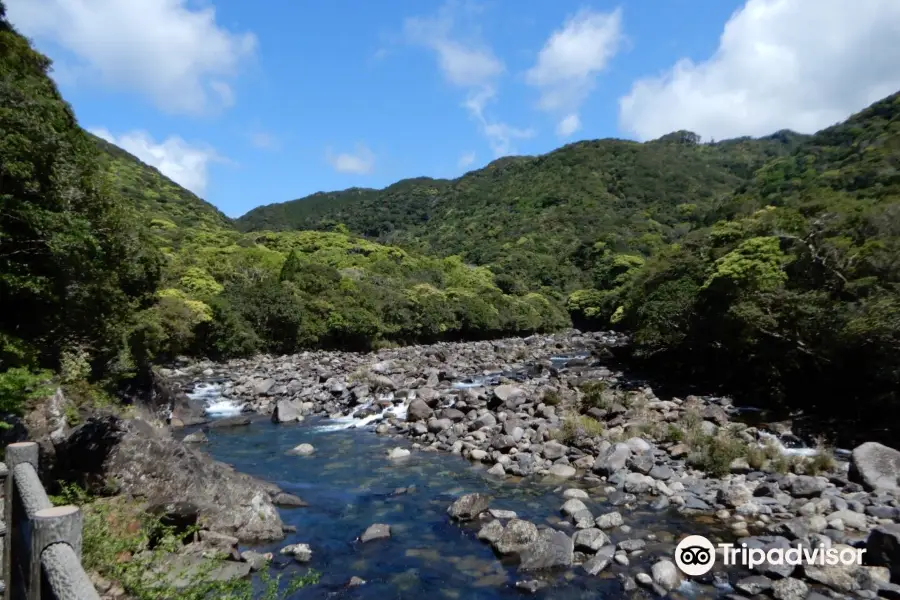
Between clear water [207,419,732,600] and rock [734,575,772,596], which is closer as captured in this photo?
rock [734,575,772,596]

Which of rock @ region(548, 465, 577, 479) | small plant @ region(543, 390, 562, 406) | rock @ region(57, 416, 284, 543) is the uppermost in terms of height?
rock @ region(57, 416, 284, 543)

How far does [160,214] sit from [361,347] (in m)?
46.6

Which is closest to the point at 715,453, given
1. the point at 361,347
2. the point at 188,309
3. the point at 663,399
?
the point at 663,399

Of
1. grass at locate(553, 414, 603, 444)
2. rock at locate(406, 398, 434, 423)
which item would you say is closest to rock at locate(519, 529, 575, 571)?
grass at locate(553, 414, 603, 444)

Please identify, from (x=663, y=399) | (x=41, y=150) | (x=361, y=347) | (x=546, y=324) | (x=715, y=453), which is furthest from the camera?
(x=546, y=324)

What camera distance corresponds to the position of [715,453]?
42.7 ft

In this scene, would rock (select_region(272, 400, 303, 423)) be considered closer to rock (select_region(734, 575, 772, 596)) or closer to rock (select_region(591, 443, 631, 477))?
rock (select_region(591, 443, 631, 477))

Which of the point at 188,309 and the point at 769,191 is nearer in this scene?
the point at 188,309

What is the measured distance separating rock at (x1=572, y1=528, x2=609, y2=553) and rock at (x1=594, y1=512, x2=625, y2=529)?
0.56 meters

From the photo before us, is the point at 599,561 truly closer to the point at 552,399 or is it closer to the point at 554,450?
the point at 554,450

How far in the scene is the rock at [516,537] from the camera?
896cm

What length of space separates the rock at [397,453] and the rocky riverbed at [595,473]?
0.35 ft

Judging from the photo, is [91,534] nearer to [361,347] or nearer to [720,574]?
[720,574]

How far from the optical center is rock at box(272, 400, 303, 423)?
19.7 metres
